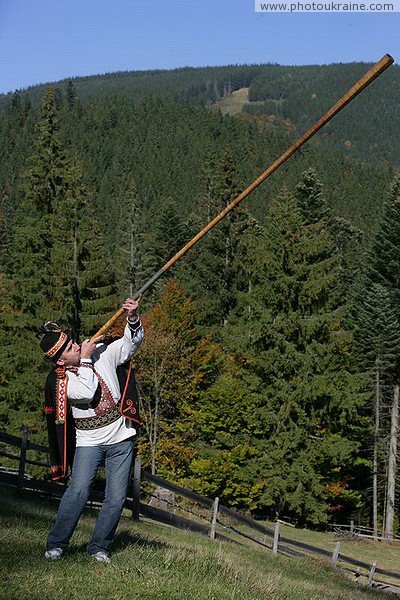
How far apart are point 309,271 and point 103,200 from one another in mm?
100354

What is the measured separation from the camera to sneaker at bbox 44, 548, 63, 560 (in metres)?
5.59

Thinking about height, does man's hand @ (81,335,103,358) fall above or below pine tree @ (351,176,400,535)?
above

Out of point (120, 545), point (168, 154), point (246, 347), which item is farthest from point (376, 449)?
point (168, 154)

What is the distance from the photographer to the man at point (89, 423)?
5.70 meters

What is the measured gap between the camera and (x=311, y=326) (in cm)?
3212


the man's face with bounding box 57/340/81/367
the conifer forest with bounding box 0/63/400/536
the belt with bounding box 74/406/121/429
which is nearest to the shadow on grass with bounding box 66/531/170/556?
the belt with bounding box 74/406/121/429

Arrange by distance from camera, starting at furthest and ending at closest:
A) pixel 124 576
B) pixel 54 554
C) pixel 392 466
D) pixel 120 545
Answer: pixel 392 466 → pixel 120 545 → pixel 54 554 → pixel 124 576

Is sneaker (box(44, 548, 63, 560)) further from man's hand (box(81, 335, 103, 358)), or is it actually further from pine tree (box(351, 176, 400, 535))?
pine tree (box(351, 176, 400, 535))

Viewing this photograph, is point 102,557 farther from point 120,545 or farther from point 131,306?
point 131,306

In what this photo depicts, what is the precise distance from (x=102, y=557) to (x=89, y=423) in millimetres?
1064

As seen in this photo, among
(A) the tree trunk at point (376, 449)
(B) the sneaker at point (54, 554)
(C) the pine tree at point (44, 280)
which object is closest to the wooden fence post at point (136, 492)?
(B) the sneaker at point (54, 554)

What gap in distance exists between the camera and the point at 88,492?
19.1 feet

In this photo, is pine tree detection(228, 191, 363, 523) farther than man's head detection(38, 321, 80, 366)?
Yes

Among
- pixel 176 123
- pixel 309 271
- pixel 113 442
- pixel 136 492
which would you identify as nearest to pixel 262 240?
pixel 309 271
